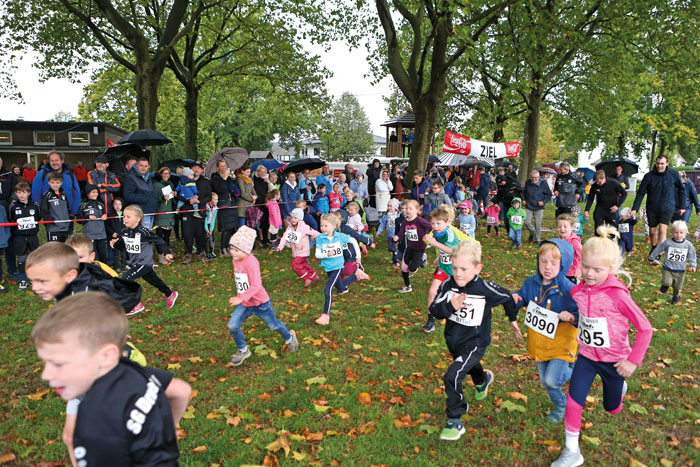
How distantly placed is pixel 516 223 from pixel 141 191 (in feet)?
33.8

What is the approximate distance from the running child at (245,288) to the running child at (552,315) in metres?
2.88

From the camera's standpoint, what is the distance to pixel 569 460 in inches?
140

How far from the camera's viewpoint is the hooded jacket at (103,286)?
3.35 meters

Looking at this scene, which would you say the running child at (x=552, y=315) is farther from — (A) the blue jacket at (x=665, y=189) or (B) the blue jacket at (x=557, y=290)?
(A) the blue jacket at (x=665, y=189)

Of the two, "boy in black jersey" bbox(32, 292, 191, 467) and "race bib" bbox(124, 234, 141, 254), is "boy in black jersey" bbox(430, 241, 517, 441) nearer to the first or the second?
"boy in black jersey" bbox(32, 292, 191, 467)

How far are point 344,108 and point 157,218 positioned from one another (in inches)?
3873

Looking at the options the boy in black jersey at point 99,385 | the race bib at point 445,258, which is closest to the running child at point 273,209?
the race bib at point 445,258

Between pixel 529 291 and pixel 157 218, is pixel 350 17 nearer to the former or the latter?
pixel 157 218

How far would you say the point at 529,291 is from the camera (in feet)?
13.6

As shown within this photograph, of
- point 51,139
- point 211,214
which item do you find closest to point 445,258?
point 211,214

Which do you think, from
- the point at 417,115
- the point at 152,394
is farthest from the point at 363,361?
the point at 417,115

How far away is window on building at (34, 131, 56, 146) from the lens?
126 feet

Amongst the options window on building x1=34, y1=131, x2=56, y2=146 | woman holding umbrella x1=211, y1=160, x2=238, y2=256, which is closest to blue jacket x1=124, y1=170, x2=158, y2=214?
woman holding umbrella x1=211, y1=160, x2=238, y2=256

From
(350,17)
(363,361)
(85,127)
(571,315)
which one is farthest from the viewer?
(85,127)
